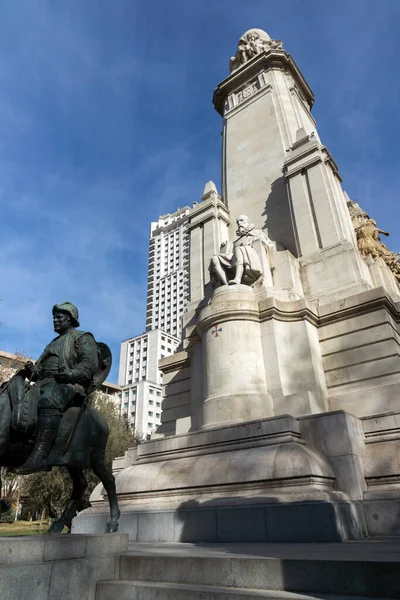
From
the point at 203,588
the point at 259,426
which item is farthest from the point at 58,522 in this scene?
the point at 259,426

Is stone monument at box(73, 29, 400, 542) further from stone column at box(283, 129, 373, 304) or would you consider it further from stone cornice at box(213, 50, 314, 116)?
stone cornice at box(213, 50, 314, 116)

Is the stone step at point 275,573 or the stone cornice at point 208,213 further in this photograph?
the stone cornice at point 208,213

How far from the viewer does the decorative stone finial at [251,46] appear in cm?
2577

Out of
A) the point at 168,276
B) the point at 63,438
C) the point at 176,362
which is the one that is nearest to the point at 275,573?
the point at 63,438

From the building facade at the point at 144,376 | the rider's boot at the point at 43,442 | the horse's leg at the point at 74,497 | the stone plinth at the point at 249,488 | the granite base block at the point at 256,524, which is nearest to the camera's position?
the rider's boot at the point at 43,442

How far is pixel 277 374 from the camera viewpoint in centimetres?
1191

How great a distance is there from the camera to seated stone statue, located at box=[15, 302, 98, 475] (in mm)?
5246

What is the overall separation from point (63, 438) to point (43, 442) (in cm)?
25

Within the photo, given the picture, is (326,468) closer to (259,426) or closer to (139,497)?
(259,426)

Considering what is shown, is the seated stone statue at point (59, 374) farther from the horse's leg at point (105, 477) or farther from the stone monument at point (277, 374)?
the stone monument at point (277, 374)

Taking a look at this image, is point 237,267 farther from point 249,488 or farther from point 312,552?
point 312,552

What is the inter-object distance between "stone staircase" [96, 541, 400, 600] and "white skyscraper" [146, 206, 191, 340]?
385ft

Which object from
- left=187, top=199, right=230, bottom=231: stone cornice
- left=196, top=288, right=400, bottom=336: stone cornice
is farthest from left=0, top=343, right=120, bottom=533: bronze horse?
left=187, top=199, right=230, bottom=231: stone cornice

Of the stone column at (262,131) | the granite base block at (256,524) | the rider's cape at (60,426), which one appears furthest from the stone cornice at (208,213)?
the rider's cape at (60,426)
